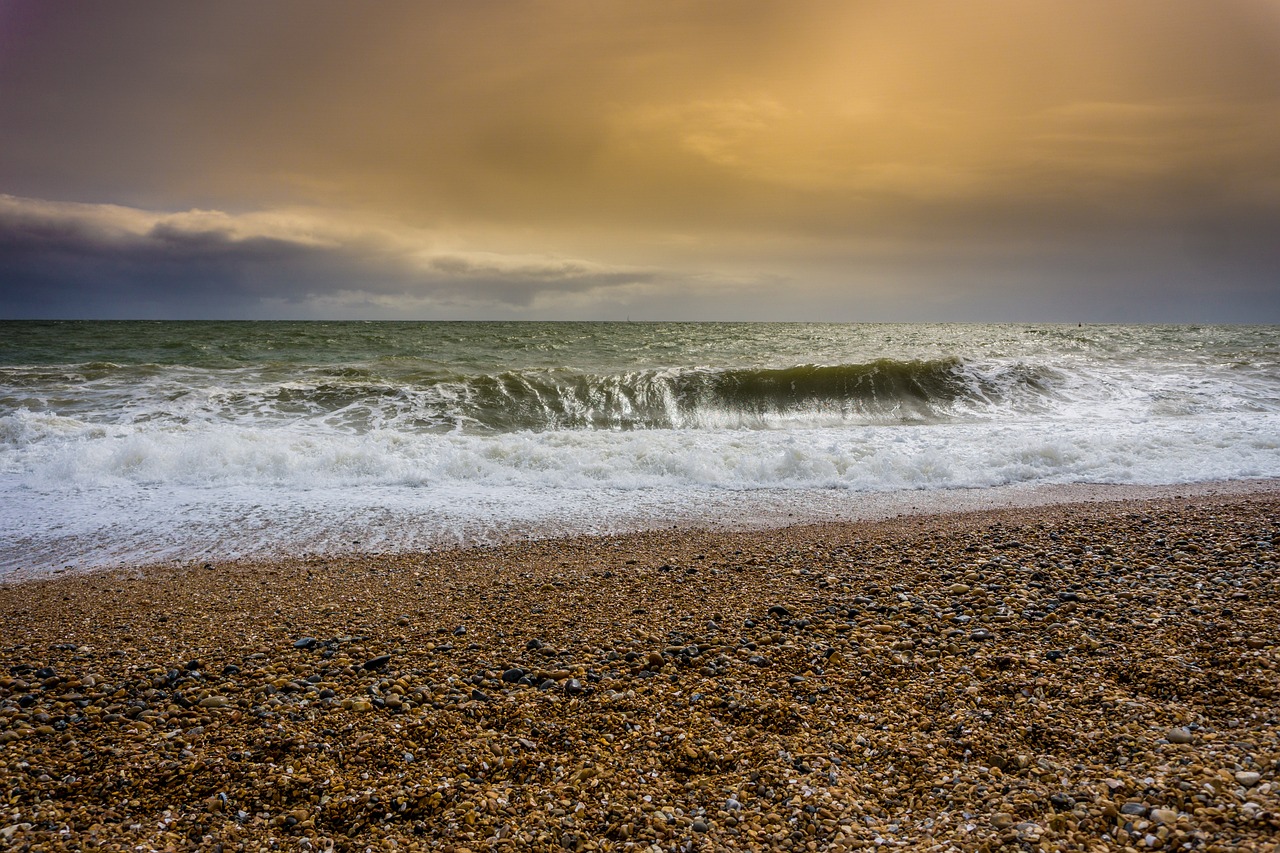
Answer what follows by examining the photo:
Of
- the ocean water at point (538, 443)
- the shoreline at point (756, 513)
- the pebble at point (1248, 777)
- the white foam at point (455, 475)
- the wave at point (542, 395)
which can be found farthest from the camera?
the wave at point (542, 395)

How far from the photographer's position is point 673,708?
316cm

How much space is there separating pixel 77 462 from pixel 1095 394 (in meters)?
22.0

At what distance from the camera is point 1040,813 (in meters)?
2.31

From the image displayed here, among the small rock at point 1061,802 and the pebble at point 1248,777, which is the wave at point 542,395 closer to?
the small rock at point 1061,802

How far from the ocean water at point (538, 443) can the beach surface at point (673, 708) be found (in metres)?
2.15

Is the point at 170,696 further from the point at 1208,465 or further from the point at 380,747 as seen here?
the point at 1208,465

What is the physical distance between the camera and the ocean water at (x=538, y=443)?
292 inches

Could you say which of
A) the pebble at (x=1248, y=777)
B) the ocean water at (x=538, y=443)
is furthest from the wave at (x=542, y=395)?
the pebble at (x=1248, y=777)

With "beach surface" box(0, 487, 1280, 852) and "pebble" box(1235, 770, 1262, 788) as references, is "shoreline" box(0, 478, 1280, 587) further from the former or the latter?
"pebble" box(1235, 770, 1262, 788)

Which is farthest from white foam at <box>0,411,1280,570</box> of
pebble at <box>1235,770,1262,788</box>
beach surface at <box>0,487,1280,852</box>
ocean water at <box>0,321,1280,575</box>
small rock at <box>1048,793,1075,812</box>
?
pebble at <box>1235,770,1262,788</box>

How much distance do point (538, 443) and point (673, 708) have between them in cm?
758

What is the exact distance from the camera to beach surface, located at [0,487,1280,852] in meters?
2.39

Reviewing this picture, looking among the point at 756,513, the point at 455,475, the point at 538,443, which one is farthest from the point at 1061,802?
the point at 538,443

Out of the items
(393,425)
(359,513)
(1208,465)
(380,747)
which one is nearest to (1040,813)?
(380,747)
